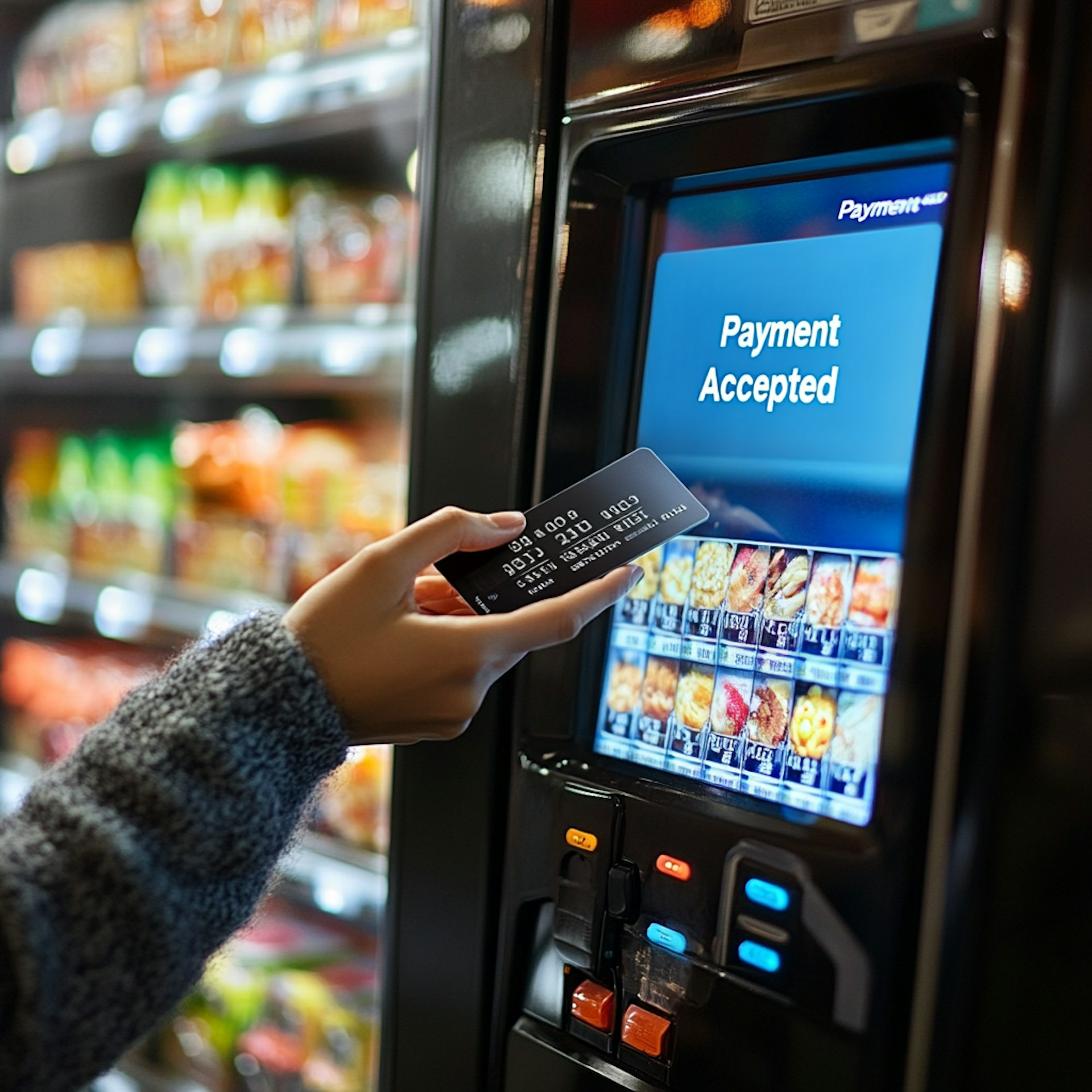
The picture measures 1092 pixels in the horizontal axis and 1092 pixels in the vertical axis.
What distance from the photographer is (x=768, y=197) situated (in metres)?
0.84

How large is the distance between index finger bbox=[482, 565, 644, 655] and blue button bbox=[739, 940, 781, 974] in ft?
0.79

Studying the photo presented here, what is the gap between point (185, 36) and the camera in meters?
1.95

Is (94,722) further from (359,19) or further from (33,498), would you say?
(359,19)

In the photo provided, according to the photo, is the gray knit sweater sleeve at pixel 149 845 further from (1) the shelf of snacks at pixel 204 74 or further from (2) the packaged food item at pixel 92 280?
(2) the packaged food item at pixel 92 280

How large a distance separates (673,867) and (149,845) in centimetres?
36

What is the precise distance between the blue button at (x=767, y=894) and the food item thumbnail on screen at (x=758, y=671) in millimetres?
56

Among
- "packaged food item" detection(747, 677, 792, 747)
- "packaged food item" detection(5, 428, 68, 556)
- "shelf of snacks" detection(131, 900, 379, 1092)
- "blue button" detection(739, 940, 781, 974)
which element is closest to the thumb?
"packaged food item" detection(747, 677, 792, 747)

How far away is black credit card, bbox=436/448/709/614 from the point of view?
2.68 ft


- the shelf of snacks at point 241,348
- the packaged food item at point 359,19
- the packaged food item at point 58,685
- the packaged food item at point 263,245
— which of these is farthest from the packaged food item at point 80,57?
the packaged food item at point 58,685

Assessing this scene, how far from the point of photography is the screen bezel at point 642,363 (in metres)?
0.69

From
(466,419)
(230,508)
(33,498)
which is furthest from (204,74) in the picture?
(466,419)

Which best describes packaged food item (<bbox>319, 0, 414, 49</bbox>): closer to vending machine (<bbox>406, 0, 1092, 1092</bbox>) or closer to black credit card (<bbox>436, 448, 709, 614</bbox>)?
vending machine (<bbox>406, 0, 1092, 1092</bbox>)

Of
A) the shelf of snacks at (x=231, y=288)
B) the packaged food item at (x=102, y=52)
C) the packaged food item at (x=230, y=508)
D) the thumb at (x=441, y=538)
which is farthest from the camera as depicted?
the packaged food item at (x=102, y=52)

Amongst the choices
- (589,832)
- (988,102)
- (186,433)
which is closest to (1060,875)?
(589,832)
